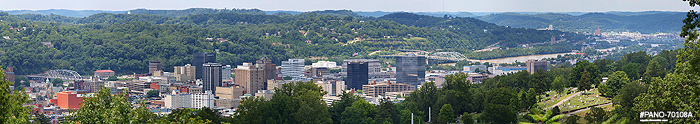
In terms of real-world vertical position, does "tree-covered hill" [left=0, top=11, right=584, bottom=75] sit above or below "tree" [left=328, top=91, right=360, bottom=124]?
above

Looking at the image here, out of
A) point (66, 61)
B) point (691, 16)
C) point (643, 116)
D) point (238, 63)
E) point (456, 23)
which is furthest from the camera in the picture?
point (456, 23)

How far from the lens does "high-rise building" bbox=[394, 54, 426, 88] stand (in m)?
69.8

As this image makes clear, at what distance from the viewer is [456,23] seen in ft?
415

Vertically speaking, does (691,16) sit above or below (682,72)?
above

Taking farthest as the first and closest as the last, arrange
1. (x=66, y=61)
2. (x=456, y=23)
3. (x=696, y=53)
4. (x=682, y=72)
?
(x=456, y=23) < (x=66, y=61) < (x=682, y=72) < (x=696, y=53)

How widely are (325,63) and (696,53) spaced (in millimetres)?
76154

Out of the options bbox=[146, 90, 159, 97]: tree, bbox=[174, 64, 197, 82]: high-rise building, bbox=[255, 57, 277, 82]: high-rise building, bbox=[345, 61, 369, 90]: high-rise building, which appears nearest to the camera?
bbox=[146, 90, 159, 97]: tree

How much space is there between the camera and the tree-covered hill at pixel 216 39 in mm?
75125

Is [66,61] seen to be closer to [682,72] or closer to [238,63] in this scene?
[238,63]

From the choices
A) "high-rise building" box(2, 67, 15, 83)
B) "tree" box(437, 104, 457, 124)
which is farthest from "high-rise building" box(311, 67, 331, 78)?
"tree" box(437, 104, 457, 124)

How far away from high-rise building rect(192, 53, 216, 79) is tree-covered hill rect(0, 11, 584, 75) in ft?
9.61

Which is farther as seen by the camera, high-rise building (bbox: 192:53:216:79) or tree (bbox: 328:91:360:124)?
high-rise building (bbox: 192:53:216:79)

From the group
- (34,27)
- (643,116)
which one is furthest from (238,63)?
(643,116)

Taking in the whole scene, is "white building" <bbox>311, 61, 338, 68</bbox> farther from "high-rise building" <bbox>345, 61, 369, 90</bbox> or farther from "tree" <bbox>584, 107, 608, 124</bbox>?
"tree" <bbox>584, 107, 608, 124</bbox>
